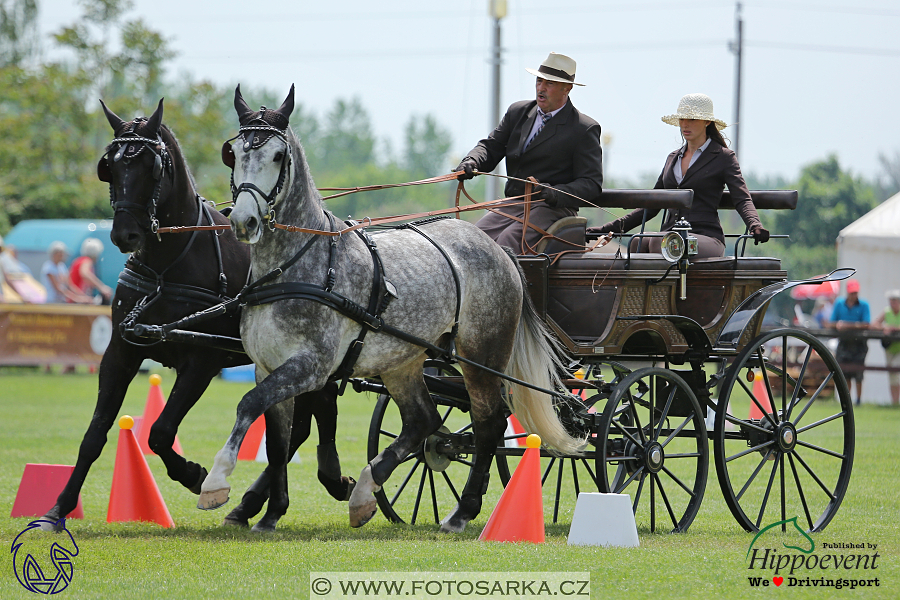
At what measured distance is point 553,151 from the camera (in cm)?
707

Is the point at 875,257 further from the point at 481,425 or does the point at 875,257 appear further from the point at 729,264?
the point at 481,425

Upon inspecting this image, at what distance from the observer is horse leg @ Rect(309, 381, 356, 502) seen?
6898mm

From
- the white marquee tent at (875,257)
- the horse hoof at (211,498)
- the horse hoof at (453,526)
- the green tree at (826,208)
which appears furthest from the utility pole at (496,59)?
the green tree at (826,208)

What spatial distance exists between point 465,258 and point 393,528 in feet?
5.74

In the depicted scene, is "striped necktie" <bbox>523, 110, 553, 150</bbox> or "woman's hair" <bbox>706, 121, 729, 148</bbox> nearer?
"striped necktie" <bbox>523, 110, 553, 150</bbox>

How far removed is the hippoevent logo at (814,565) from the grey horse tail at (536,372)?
1.42m

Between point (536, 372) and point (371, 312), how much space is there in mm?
1386

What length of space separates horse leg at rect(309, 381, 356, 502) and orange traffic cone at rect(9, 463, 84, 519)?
154 centimetres

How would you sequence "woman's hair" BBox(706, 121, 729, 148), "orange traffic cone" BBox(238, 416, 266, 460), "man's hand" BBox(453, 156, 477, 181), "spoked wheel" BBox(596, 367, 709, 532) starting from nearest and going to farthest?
"spoked wheel" BBox(596, 367, 709, 532) < "man's hand" BBox(453, 156, 477, 181) < "woman's hair" BBox(706, 121, 729, 148) < "orange traffic cone" BBox(238, 416, 266, 460)

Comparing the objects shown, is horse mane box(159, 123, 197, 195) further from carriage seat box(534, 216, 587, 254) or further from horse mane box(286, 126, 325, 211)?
carriage seat box(534, 216, 587, 254)

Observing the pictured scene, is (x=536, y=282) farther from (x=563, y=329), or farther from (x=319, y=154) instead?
(x=319, y=154)

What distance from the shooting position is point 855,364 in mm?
16969

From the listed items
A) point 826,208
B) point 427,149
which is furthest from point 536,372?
point 427,149

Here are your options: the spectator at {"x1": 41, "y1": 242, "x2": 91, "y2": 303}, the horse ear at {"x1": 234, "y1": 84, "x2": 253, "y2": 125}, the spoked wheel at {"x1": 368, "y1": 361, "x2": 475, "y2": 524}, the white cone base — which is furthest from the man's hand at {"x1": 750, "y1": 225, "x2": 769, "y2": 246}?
the spectator at {"x1": 41, "y1": 242, "x2": 91, "y2": 303}
